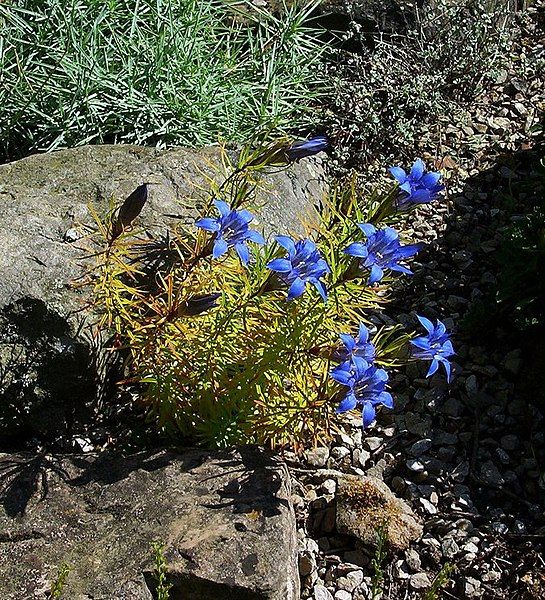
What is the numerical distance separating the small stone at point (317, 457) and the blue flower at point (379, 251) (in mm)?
1068

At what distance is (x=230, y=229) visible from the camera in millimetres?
2234

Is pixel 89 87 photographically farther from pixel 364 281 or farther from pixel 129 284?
pixel 364 281

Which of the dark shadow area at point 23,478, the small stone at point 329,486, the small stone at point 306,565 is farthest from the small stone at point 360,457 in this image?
the dark shadow area at point 23,478

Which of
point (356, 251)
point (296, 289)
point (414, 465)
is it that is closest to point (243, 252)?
point (296, 289)

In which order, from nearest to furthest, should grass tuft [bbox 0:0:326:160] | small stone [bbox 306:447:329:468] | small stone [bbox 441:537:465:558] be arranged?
small stone [bbox 441:537:465:558] → small stone [bbox 306:447:329:468] → grass tuft [bbox 0:0:326:160]

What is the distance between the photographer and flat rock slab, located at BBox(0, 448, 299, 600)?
2.26m

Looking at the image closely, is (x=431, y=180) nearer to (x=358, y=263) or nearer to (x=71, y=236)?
(x=358, y=263)

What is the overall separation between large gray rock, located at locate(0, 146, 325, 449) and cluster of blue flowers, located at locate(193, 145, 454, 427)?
0.50 m

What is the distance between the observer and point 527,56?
4668 mm

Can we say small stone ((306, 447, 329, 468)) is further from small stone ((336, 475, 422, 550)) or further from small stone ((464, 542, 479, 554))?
small stone ((464, 542, 479, 554))

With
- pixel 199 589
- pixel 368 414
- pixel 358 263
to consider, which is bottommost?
pixel 199 589

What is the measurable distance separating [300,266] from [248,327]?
488 mm

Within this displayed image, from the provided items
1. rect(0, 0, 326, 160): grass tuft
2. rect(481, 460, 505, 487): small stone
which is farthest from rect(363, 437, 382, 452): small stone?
rect(0, 0, 326, 160): grass tuft

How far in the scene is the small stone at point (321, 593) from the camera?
2.73 metres
